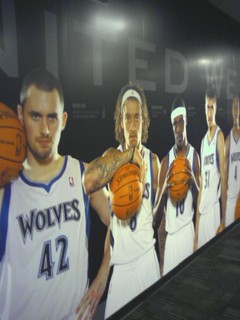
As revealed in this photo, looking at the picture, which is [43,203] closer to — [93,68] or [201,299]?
[93,68]

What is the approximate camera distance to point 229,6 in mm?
3502

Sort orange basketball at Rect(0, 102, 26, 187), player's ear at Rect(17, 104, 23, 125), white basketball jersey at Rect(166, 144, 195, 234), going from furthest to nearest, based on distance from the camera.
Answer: white basketball jersey at Rect(166, 144, 195, 234) → player's ear at Rect(17, 104, 23, 125) → orange basketball at Rect(0, 102, 26, 187)

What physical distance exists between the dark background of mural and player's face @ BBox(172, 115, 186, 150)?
99 mm

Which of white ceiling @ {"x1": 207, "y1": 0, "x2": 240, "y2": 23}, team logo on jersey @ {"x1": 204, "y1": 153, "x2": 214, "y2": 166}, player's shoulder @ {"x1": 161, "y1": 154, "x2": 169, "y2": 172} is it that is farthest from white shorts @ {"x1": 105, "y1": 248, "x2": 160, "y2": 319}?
white ceiling @ {"x1": 207, "y1": 0, "x2": 240, "y2": 23}

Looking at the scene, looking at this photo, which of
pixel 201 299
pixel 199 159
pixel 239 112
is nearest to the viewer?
pixel 201 299

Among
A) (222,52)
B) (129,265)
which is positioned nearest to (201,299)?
(129,265)

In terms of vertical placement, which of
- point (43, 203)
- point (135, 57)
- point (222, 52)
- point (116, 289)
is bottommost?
point (116, 289)

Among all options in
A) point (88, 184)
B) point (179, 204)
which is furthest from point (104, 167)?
point (179, 204)

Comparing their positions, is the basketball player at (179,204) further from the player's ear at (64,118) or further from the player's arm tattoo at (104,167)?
the player's ear at (64,118)

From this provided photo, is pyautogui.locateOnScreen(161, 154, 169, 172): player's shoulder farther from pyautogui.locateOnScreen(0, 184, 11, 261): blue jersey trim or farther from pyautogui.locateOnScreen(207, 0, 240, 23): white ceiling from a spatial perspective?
pyautogui.locateOnScreen(207, 0, 240, 23): white ceiling

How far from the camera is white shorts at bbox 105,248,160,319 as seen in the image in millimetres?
2332

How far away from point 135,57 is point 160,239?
1389mm

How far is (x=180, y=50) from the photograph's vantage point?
2.95 m

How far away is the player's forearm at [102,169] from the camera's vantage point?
6.81 feet
